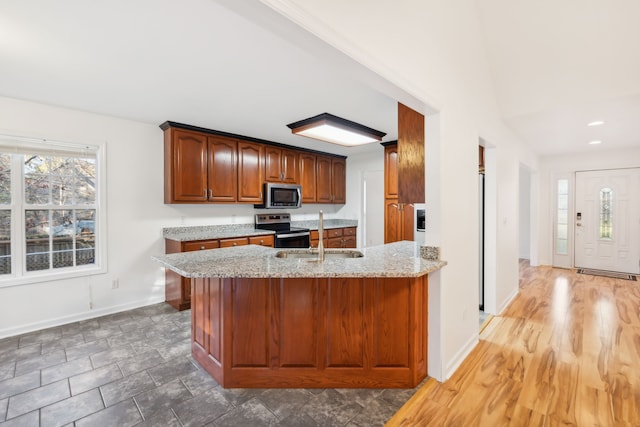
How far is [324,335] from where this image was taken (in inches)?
83.3

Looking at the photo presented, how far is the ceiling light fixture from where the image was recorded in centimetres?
347

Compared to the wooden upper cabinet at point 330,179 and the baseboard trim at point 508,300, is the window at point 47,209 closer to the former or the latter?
the wooden upper cabinet at point 330,179

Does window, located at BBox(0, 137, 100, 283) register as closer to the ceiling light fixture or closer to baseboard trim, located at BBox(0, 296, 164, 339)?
baseboard trim, located at BBox(0, 296, 164, 339)

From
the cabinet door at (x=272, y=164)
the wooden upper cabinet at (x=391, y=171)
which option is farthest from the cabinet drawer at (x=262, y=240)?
the wooden upper cabinet at (x=391, y=171)

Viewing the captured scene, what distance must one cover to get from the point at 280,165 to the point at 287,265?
314 centimetres

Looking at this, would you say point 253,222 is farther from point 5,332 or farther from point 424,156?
point 424,156

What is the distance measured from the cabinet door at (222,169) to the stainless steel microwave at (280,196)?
503 mm

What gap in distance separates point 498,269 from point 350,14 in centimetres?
329

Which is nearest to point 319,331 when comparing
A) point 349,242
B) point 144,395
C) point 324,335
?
point 324,335

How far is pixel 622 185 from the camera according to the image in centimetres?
532

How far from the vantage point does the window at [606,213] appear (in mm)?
5457

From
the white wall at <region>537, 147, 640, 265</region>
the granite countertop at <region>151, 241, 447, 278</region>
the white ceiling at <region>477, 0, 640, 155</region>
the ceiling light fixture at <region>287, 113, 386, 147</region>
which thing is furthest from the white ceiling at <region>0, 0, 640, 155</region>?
the white wall at <region>537, 147, 640, 265</region>

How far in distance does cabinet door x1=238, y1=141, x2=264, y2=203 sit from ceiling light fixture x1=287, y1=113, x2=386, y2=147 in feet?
2.89

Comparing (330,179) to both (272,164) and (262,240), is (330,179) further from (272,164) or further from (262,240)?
(262,240)
